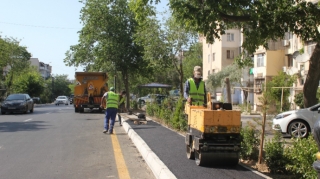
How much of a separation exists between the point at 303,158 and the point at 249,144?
2257mm

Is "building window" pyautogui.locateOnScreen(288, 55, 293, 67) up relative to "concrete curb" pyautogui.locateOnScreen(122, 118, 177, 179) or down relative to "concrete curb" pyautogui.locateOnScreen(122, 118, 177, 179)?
up

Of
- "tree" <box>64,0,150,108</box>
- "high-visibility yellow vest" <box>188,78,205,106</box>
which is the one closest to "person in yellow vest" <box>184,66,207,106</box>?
"high-visibility yellow vest" <box>188,78,205,106</box>

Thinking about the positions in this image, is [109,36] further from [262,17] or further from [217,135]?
[217,135]

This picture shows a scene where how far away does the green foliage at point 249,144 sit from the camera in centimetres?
835

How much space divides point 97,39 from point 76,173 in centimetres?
2185

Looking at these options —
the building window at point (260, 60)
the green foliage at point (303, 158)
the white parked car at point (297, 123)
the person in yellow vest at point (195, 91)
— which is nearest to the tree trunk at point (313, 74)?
the white parked car at point (297, 123)

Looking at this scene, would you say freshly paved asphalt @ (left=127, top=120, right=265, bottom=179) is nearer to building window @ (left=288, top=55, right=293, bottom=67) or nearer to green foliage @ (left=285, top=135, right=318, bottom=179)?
green foliage @ (left=285, top=135, right=318, bottom=179)

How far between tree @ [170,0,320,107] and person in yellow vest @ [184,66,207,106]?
5.62 feet

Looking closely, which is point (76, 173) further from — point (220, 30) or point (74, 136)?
point (74, 136)

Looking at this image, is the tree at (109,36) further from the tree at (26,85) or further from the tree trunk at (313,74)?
the tree at (26,85)

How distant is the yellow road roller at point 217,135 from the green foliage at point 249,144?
82 cm

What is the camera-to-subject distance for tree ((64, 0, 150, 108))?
1110 inches

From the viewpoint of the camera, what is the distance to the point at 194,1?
9.78 meters

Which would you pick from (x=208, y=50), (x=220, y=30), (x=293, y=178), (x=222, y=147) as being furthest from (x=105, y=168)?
(x=208, y=50)
